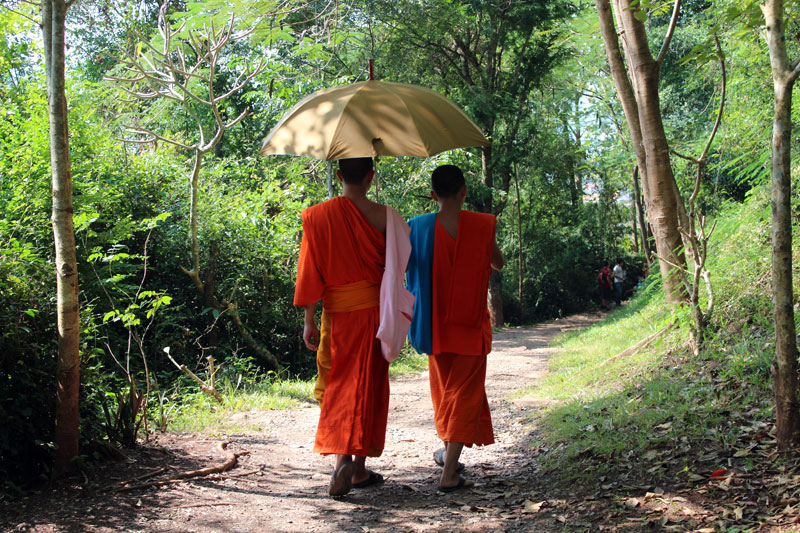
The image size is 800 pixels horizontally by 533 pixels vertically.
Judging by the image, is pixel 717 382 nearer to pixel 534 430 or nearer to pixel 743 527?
pixel 534 430

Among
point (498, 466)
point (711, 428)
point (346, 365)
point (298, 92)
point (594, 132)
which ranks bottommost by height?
point (498, 466)

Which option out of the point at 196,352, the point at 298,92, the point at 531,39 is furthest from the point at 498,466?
the point at 531,39

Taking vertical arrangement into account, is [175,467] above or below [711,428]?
below

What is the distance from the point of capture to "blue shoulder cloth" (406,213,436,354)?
4.38m

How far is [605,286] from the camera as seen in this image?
23688 mm

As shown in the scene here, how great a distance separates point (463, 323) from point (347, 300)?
769 mm

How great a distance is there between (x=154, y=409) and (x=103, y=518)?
260 cm

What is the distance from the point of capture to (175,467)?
450 cm

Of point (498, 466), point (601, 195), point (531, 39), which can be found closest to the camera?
point (498, 466)

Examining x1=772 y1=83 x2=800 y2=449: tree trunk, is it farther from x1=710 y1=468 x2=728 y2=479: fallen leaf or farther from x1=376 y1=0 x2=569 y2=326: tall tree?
x1=376 y1=0 x2=569 y2=326: tall tree

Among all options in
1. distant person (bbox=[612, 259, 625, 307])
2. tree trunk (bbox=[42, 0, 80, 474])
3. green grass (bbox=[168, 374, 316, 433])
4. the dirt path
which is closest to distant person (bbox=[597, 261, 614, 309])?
distant person (bbox=[612, 259, 625, 307])

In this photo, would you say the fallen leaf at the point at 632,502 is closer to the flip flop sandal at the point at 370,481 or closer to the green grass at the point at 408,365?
the flip flop sandal at the point at 370,481

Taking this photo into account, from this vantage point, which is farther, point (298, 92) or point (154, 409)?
point (298, 92)

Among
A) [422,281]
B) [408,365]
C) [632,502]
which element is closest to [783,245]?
[632,502]
